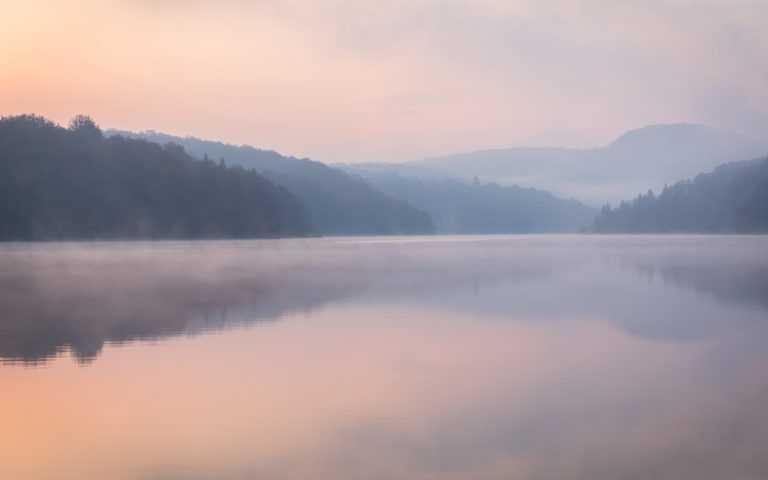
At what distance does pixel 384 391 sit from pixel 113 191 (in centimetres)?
13107

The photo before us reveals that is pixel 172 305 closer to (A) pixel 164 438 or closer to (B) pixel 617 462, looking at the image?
(A) pixel 164 438

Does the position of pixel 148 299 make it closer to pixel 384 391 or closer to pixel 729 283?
pixel 384 391

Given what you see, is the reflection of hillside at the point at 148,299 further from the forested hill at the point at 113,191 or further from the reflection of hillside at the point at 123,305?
the forested hill at the point at 113,191

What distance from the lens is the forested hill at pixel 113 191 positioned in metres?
119

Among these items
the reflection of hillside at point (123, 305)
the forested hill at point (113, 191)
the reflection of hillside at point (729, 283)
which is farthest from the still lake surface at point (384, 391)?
the forested hill at point (113, 191)

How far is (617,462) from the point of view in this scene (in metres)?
7.59

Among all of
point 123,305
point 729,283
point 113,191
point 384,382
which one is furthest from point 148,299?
point 113,191

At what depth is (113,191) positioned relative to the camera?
132750 mm

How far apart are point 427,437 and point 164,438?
287cm

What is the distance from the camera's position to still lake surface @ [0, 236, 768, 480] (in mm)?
7645

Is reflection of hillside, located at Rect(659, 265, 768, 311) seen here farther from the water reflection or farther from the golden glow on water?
the golden glow on water

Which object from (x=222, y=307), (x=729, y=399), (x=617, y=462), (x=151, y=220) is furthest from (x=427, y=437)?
(x=151, y=220)

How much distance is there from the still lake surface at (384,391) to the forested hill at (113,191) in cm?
10615

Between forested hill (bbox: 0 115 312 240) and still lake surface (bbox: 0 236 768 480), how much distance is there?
10615 cm
